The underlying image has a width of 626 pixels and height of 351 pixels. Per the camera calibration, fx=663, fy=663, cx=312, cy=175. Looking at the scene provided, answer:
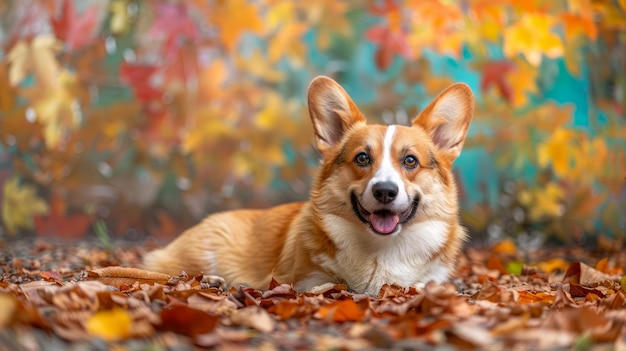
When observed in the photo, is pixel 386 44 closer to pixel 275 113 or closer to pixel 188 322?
pixel 275 113

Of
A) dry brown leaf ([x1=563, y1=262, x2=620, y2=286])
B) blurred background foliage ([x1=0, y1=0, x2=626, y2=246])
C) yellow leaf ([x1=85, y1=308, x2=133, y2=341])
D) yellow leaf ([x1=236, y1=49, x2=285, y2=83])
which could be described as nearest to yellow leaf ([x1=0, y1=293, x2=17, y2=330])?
yellow leaf ([x1=85, y1=308, x2=133, y2=341])

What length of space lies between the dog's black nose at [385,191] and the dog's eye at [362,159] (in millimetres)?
271

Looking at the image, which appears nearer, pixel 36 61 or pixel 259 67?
pixel 36 61

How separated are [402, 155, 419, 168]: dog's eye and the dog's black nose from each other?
0.90 ft

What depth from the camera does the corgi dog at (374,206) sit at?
3.27m

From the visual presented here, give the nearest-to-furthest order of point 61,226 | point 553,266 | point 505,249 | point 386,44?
point 553,266 → point 505,249 → point 61,226 → point 386,44

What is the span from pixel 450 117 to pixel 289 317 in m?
1.67

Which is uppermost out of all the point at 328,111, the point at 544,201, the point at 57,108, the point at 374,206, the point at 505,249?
the point at 328,111

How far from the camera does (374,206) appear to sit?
3152 mm

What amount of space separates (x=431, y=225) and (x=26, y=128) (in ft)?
13.4

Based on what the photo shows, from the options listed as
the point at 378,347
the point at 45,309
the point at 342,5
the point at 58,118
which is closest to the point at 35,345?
the point at 45,309

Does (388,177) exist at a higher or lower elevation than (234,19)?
lower

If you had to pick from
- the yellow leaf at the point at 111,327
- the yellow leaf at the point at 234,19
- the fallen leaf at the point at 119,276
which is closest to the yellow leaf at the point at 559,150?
the yellow leaf at the point at 234,19

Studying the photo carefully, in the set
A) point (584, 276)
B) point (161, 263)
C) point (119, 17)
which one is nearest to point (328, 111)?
point (161, 263)
